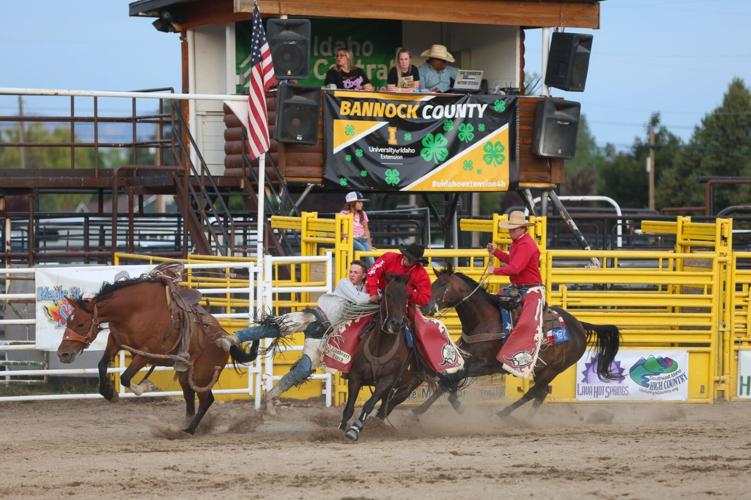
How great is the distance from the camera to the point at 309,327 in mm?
11586

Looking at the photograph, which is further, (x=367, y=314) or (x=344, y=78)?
(x=344, y=78)

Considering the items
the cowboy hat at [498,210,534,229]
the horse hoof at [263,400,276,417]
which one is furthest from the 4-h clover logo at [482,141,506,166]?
the horse hoof at [263,400,276,417]

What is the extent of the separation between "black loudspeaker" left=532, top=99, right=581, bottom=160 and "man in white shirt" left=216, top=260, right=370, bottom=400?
6.19 metres

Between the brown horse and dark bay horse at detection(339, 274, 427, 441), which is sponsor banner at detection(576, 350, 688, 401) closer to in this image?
dark bay horse at detection(339, 274, 427, 441)

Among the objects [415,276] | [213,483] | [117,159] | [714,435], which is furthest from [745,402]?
[117,159]

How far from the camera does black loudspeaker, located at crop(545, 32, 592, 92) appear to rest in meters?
16.9

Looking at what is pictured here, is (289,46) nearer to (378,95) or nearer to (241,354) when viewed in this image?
(378,95)

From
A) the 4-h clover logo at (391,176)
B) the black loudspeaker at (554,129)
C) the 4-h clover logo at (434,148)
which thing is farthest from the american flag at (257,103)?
the black loudspeaker at (554,129)

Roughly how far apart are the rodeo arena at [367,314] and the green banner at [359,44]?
37 millimetres

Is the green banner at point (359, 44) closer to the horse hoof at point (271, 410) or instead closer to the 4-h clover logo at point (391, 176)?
the 4-h clover logo at point (391, 176)

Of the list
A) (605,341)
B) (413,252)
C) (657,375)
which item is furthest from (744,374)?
(413,252)

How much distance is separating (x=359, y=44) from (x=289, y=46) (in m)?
3.66

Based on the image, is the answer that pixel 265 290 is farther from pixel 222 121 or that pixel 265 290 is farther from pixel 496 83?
pixel 496 83

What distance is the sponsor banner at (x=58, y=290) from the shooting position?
43.8 feet
